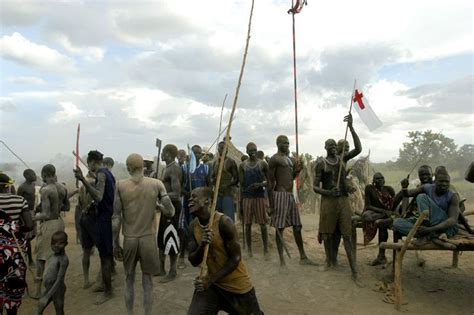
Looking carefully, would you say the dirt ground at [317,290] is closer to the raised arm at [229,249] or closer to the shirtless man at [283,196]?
the shirtless man at [283,196]

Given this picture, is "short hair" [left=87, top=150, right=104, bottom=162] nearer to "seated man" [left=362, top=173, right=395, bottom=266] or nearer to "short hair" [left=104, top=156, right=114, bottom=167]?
"short hair" [left=104, top=156, right=114, bottom=167]

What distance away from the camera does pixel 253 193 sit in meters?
8.27

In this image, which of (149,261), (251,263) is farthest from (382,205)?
(149,261)

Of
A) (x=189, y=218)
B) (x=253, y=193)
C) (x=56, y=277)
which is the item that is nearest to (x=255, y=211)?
(x=253, y=193)

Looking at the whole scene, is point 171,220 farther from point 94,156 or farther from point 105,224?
point 94,156

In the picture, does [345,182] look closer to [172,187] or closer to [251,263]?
[251,263]

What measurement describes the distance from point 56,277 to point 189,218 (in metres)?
2.87

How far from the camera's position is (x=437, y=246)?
5.78 m

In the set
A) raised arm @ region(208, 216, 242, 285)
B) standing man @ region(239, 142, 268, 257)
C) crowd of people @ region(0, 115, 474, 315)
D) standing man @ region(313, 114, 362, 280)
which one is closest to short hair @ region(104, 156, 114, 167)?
crowd of people @ region(0, 115, 474, 315)

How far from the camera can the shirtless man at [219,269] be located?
3826 mm

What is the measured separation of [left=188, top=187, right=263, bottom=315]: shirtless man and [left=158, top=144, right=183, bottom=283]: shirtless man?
2.73 metres

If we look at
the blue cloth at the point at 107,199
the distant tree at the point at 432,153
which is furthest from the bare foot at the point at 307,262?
the distant tree at the point at 432,153

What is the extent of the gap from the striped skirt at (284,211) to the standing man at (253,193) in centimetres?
58

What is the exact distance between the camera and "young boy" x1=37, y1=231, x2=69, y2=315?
16.7 ft
